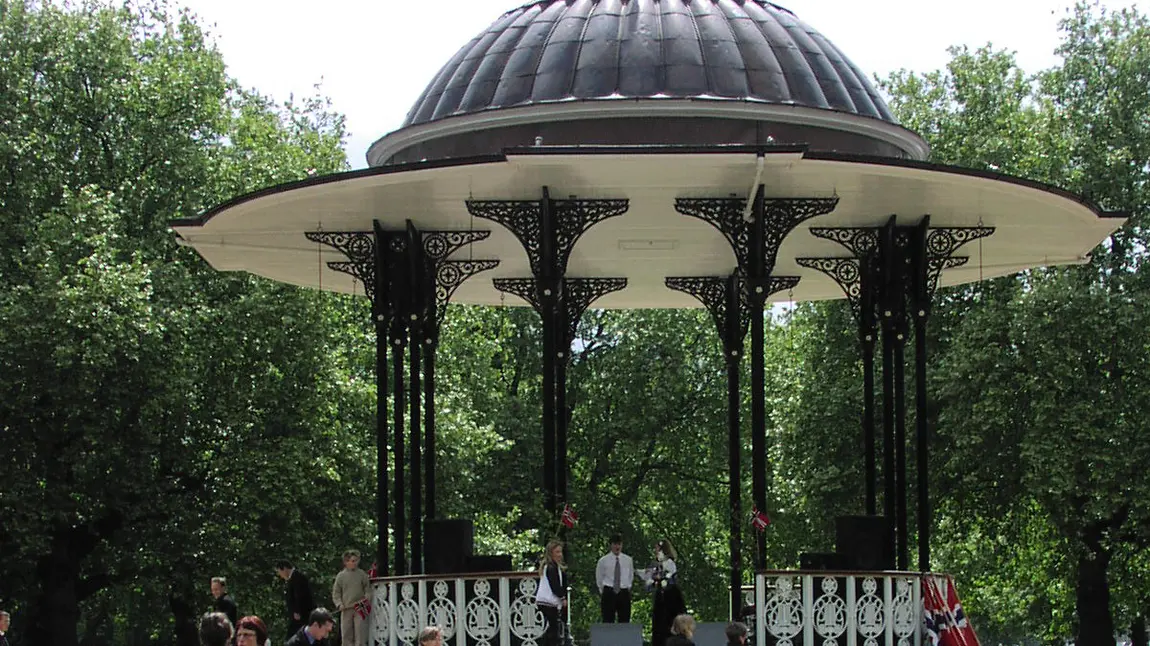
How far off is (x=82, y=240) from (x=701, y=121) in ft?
67.1

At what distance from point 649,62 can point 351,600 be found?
836 centimetres

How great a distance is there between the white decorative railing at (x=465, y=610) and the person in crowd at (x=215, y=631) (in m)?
8.59

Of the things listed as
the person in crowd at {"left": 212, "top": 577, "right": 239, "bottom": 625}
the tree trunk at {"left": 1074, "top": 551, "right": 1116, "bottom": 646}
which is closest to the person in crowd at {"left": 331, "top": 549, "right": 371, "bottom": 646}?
the person in crowd at {"left": 212, "top": 577, "right": 239, "bottom": 625}

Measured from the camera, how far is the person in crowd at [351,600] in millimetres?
21625

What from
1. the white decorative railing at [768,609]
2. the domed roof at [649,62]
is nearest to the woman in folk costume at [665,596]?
the white decorative railing at [768,609]

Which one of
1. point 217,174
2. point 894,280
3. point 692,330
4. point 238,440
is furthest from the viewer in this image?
point 692,330

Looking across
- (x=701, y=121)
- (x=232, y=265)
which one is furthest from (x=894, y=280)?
(x=232, y=265)

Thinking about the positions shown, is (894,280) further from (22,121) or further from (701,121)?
(22,121)

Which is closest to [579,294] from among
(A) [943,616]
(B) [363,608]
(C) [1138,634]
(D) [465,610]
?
(B) [363,608]

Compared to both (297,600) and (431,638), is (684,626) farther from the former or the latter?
(297,600)

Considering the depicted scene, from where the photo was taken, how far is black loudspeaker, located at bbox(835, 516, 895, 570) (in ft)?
74.7

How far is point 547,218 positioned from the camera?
20.9 m

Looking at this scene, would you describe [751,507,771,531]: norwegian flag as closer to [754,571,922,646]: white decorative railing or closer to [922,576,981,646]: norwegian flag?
[754,571,922,646]: white decorative railing

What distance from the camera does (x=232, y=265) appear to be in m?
26.1
